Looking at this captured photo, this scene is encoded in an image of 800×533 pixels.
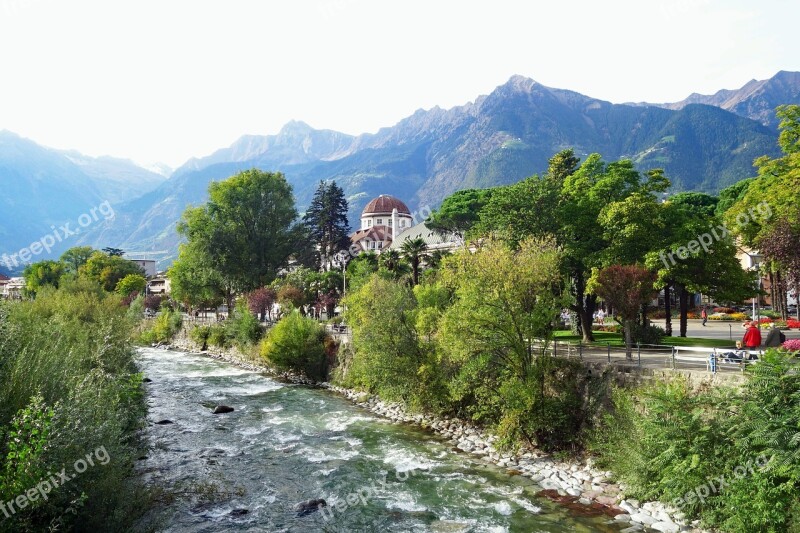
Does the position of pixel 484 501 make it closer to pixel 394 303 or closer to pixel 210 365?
pixel 394 303

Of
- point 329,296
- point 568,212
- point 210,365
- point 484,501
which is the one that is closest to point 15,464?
point 484,501

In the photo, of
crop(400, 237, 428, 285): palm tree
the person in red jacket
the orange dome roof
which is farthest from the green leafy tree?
the orange dome roof

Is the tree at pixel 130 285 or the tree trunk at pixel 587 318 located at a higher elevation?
the tree at pixel 130 285

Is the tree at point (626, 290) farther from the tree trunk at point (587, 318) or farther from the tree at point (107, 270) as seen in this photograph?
the tree at point (107, 270)

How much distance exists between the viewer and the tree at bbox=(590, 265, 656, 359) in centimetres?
2308

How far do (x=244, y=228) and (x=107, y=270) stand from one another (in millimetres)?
58201

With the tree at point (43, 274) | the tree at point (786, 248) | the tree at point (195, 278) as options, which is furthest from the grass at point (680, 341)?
the tree at point (43, 274)

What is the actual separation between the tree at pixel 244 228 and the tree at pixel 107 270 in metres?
49.0

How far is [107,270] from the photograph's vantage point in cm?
10344

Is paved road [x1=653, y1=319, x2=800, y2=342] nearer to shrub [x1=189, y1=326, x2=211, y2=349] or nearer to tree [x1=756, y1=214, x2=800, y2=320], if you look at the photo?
tree [x1=756, y1=214, x2=800, y2=320]

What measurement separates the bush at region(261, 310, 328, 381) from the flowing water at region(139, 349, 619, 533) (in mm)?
7886

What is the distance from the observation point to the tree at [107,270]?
3981 inches

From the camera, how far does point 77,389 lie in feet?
Result: 42.1

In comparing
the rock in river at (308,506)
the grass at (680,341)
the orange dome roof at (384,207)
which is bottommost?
the rock in river at (308,506)
